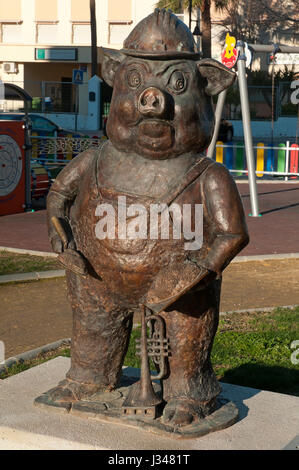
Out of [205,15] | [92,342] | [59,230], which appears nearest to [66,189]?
[59,230]

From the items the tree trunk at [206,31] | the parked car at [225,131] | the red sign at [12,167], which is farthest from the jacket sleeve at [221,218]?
the tree trunk at [206,31]

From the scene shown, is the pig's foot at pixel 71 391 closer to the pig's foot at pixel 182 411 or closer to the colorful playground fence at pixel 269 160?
the pig's foot at pixel 182 411

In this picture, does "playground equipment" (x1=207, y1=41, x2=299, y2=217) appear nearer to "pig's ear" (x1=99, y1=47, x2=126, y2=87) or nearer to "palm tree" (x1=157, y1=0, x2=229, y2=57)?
"pig's ear" (x1=99, y1=47, x2=126, y2=87)

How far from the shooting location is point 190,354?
3234mm

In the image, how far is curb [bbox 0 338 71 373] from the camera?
4816 mm

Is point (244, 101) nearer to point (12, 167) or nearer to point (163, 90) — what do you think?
point (12, 167)

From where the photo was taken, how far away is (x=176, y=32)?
3.09 m

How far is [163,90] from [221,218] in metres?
0.59

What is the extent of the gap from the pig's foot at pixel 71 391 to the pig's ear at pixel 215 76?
1.48 meters

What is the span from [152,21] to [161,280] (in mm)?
1112

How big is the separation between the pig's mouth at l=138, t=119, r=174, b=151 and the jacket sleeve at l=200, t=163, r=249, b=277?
0.22 m

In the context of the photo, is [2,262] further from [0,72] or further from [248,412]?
[0,72]
